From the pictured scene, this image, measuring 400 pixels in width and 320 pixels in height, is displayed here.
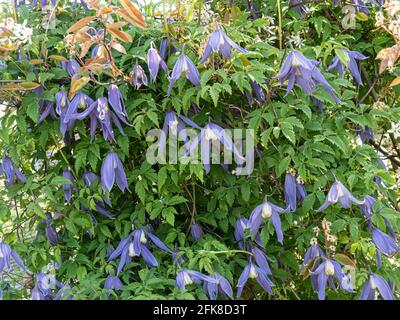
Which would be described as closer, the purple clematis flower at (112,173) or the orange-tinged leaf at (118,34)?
the orange-tinged leaf at (118,34)

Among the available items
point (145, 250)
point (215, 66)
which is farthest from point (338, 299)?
point (215, 66)

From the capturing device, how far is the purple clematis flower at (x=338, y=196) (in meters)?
1.53

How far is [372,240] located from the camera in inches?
65.4

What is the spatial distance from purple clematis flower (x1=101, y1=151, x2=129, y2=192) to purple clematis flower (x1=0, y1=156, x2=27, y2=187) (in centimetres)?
29

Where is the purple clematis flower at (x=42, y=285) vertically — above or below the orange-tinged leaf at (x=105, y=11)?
below

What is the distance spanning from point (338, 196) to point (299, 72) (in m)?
0.33

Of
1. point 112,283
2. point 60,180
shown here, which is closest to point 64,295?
point 112,283

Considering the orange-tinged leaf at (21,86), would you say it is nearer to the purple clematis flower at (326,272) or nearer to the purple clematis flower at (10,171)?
the purple clematis flower at (10,171)

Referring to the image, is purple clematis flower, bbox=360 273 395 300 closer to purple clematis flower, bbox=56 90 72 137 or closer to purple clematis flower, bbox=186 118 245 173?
purple clematis flower, bbox=186 118 245 173

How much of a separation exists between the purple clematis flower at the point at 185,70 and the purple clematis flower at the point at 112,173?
239mm

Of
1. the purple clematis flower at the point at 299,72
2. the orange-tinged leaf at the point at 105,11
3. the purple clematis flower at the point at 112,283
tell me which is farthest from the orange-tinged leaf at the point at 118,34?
the purple clematis flower at the point at 112,283

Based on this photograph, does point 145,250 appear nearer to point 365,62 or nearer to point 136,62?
point 136,62

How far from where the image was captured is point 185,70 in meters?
1.54
